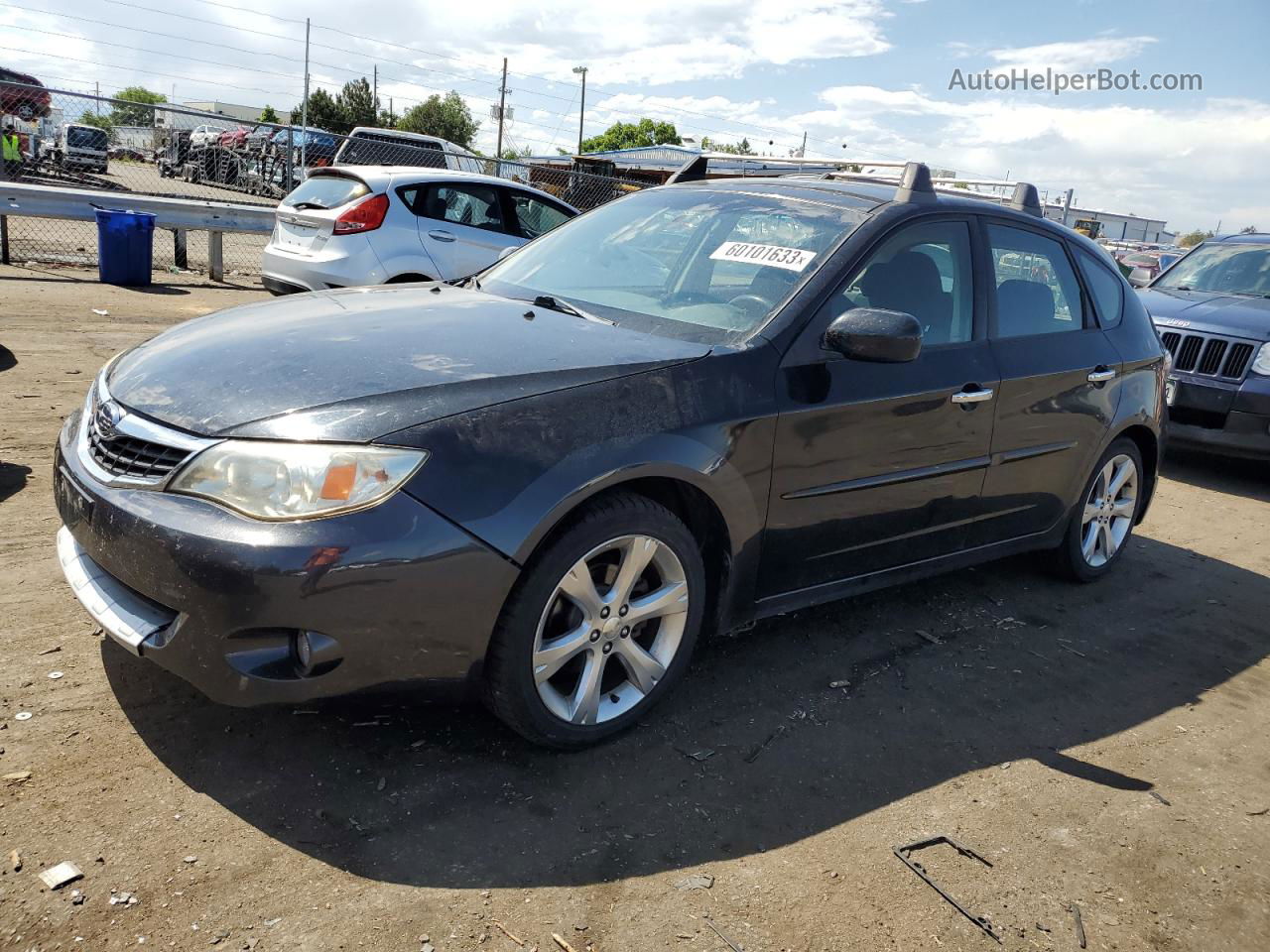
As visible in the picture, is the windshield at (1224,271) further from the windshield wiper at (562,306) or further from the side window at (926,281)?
the windshield wiper at (562,306)

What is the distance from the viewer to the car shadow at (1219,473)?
7720 millimetres

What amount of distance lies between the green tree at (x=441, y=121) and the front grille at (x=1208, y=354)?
66.2m

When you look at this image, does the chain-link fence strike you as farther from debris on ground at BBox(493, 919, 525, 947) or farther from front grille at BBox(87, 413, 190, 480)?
debris on ground at BBox(493, 919, 525, 947)

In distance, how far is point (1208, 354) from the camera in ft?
25.4

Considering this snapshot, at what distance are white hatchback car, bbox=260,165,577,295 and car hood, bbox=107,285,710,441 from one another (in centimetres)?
504

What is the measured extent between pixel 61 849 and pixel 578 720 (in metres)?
1.32

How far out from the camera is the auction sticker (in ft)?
11.7

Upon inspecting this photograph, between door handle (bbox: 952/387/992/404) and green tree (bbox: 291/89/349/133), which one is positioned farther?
green tree (bbox: 291/89/349/133)

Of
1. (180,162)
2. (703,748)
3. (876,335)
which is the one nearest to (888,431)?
(876,335)

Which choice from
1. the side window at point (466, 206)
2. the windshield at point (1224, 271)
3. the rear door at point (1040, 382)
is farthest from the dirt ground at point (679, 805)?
the windshield at point (1224, 271)

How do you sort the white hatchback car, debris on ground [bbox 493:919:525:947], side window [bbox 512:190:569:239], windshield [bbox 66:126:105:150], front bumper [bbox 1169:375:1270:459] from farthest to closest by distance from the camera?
windshield [bbox 66:126:105:150] < side window [bbox 512:190:569:239] < the white hatchback car < front bumper [bbox 1169:375:1270:459] < debris on ground [bbox 493:919:525:947]

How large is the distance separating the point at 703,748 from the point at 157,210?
11.1 meters

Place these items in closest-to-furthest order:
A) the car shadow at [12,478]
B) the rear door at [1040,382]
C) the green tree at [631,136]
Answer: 1. the rear door at [1040,382]
2. the car shadow at [12,478]
3. the green tree at [631,136]

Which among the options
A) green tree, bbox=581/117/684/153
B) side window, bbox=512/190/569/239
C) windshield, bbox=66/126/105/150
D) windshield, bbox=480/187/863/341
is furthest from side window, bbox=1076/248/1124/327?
green tree, bbox=581/117/684/153
